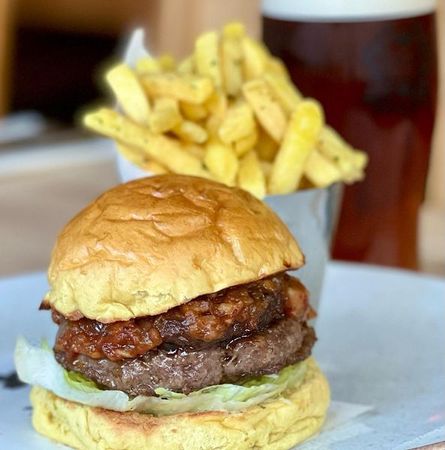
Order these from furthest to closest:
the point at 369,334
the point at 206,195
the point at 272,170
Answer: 1. the point at 369,334
2. the point at 272,170
3. the point at 206,195

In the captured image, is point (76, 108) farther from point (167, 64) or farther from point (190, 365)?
point (190, 365)

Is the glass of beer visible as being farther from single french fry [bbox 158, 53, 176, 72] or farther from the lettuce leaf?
the lettuce leaf

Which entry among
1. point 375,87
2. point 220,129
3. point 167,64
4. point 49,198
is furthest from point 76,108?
point 220,129

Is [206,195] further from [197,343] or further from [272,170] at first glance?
[272,170]

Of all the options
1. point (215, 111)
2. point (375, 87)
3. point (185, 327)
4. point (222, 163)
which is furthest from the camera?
point (375, 87)

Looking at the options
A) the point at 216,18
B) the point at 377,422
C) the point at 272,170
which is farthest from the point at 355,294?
the point at 216,18

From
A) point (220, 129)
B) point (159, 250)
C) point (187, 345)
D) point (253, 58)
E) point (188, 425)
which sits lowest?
point (188, 425)
